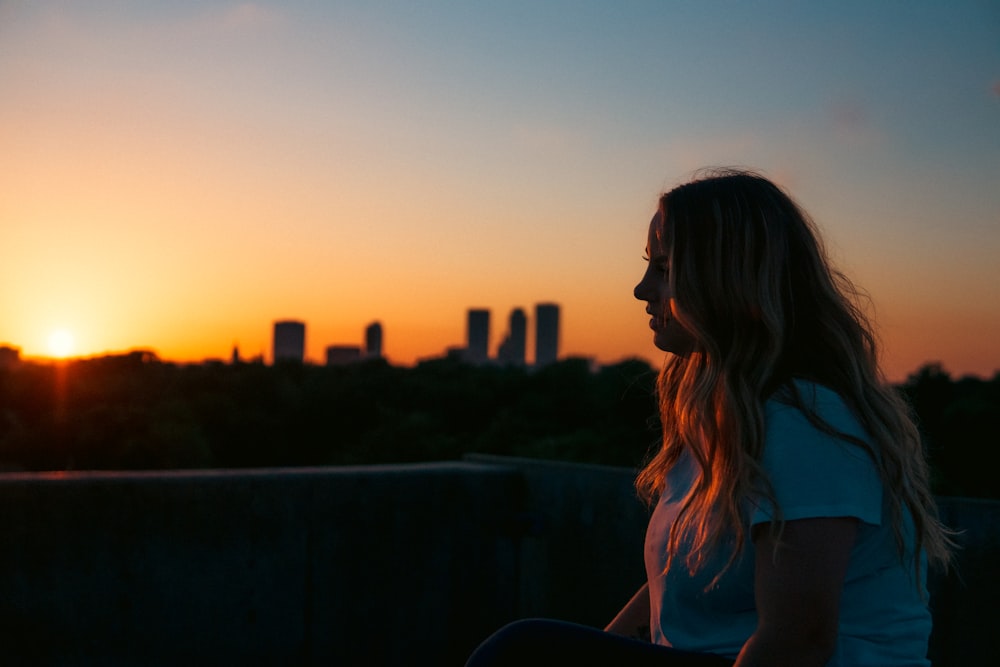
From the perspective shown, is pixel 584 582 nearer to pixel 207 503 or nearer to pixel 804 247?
pixel 207 503

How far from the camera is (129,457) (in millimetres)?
19906

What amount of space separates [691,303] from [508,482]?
2.74 meters

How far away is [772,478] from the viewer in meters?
1.39

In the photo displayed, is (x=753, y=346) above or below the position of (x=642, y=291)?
below

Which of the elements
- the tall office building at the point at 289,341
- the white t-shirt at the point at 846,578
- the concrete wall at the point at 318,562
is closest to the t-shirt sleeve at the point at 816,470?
the white t-shirt at the point at 846,578

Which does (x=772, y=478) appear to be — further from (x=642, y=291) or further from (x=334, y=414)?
(x=334, y=414)

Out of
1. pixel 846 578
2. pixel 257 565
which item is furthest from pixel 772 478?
pixel 257 565

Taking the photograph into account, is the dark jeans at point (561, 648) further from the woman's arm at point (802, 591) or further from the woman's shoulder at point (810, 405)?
the woman's shoulder at point (810, 405)

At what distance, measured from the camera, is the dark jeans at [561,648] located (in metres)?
1.62

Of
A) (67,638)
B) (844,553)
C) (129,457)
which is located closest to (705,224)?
(844,553)

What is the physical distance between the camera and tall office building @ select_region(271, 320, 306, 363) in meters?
24.8

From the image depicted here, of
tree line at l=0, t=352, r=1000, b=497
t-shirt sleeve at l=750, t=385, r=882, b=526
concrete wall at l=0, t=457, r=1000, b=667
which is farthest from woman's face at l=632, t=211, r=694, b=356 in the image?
tree line at l=0, t=352, r=1000, b=497

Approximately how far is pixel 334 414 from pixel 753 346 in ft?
73.0

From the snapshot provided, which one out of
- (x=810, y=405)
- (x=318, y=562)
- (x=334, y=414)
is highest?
(x=810, y=405)
